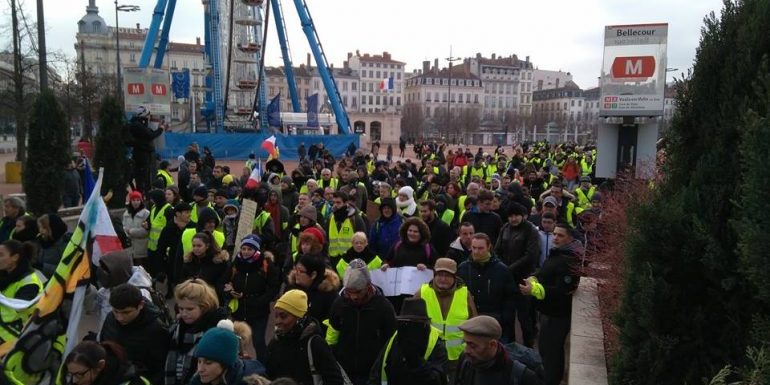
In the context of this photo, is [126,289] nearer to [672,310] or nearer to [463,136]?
[672,310]

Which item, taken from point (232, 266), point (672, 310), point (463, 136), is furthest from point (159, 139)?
point (463, 136)

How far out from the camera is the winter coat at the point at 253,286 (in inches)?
220

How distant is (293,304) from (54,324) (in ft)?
5.60

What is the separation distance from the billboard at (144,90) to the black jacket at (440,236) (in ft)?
62.8

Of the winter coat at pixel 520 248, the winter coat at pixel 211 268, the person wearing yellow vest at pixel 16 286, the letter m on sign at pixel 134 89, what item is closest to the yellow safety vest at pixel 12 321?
the person wearing yellow vest at pixel 16 286

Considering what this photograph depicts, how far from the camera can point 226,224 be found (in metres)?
8.27

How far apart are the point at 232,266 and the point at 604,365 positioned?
3369 millimetres

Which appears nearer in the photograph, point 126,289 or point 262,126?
point 126,289

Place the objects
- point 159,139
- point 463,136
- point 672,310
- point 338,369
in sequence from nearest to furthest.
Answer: point 672,310, point 338,369, point 159,139, point 463,136

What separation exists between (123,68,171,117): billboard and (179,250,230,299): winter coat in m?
19.5

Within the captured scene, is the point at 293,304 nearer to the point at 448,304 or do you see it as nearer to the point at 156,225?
the point at 448,304

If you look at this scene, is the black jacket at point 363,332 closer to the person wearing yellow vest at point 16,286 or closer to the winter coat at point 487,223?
the person wearing yellow vest at point 16,286

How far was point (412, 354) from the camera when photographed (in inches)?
155

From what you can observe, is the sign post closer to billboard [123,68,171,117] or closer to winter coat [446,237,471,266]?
winter coat [446,237,471,266]
